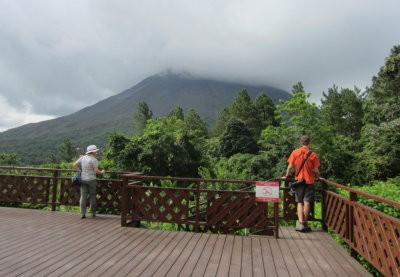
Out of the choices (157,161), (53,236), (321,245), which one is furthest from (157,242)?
(157,161)

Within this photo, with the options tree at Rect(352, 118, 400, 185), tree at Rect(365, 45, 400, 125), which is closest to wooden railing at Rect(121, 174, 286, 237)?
tree at Rect(352, 118, 400, 185)

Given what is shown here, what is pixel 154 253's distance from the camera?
393 centimetres

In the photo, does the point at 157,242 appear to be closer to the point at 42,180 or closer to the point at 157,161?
the point at 42,180

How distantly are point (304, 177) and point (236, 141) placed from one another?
2294 centimetres

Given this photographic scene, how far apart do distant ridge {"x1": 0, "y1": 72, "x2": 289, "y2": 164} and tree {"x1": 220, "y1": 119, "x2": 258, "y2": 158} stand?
5219cm

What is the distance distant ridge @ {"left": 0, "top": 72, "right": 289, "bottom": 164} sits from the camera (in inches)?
4026

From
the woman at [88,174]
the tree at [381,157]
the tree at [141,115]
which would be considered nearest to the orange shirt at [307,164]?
the woman at [88,174]

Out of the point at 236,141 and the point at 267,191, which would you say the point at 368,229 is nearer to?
the point at 267,191

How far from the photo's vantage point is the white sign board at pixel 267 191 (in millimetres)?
4762

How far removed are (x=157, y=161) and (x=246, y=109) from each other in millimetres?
23831

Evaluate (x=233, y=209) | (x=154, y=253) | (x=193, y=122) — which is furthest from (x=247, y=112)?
(x=154, y=253)

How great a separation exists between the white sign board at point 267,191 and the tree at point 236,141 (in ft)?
75.4

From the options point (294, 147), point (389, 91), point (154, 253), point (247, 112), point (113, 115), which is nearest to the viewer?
point (154, 253)

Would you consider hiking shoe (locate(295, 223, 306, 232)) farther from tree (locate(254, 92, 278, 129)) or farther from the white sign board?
tree (locate(254, 92, 278, 129))
